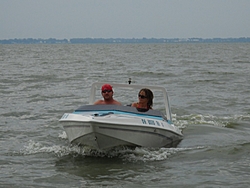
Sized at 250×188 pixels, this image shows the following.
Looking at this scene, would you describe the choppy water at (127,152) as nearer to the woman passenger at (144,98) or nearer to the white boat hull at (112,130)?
the white boat hull at (112,130)

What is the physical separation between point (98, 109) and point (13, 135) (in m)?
3.54

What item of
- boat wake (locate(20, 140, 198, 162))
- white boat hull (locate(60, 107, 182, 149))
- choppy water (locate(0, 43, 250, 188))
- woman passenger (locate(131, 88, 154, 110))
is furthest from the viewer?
woman passenger (locate(131, 88, 154, 110))

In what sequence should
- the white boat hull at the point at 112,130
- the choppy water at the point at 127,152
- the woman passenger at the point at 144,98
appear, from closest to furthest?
the choppy water at the point at 127,152, the white boat hull at the point at 112,130, the woman passenger at the point at 144,98

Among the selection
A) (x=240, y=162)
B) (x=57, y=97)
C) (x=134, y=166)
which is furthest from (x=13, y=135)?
(x=57, y=97)

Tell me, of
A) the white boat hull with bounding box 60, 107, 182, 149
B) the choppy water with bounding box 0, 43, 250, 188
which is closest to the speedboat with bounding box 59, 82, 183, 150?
the white boat hull with bounding box 60, 107, 182, 149

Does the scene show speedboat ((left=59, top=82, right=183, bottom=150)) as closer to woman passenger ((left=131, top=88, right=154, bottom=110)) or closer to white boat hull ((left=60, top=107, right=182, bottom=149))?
white boat hull ((left=60, top=107, right=182, bottom=149))

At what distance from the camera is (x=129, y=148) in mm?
10117

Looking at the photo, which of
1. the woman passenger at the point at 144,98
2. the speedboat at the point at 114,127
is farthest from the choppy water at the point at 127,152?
the woman passenger at the point at 144,98

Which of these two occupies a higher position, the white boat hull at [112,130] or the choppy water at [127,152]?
the white boat hull at [112,130]

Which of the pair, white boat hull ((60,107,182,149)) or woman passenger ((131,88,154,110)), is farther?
woman passenger ((131,88,154,110))

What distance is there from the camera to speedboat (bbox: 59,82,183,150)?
9.47 m

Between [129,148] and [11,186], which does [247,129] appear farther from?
[11,186]

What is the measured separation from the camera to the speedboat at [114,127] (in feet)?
31.1

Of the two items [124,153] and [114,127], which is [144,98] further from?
[114,127]
